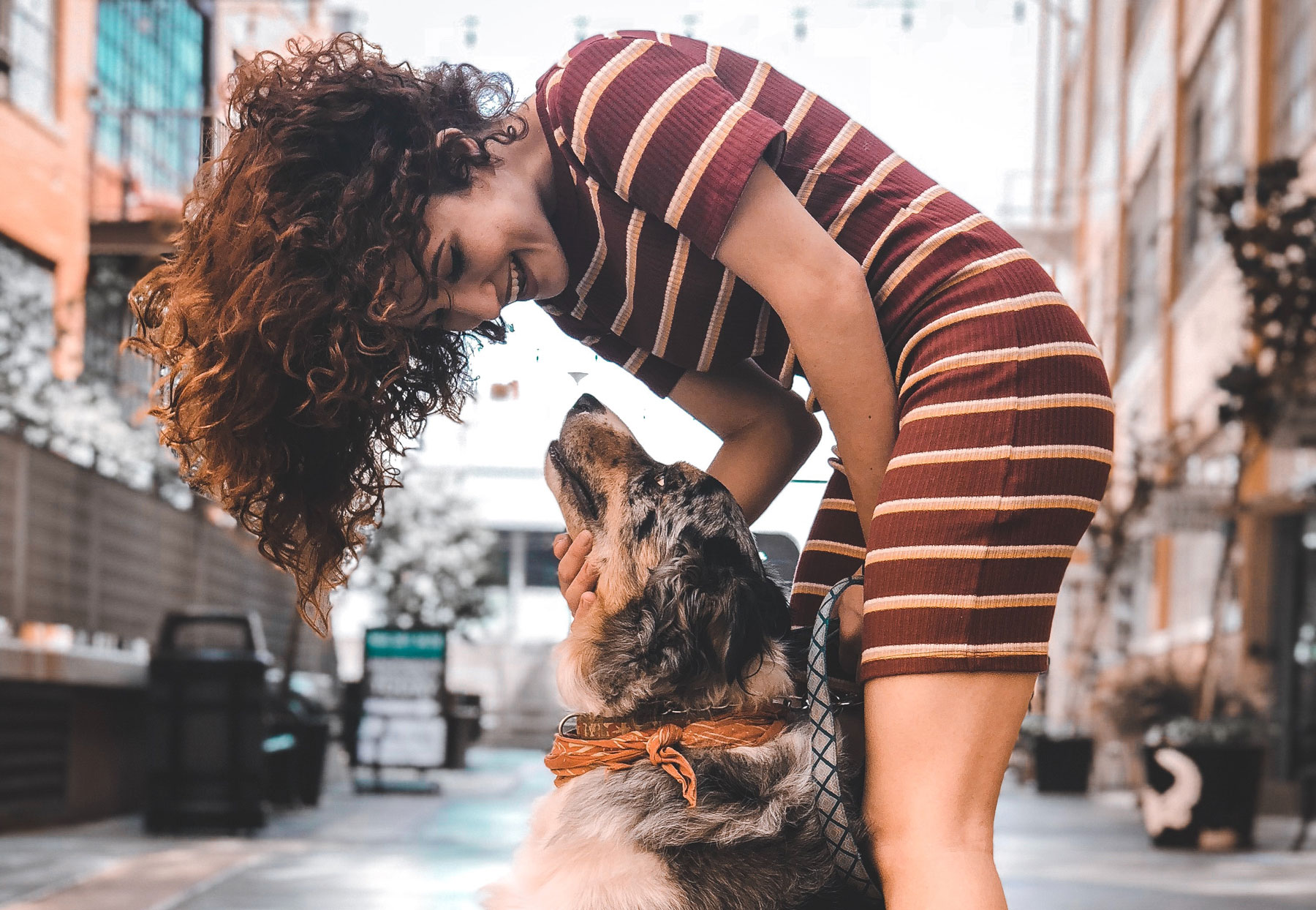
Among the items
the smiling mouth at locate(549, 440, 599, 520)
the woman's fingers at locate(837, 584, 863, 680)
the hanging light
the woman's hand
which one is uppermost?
the hanging light

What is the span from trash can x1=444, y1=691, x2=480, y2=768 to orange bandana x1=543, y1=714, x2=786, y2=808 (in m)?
10.2

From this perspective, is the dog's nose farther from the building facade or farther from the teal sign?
the teal sign

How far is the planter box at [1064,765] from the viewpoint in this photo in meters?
13.3

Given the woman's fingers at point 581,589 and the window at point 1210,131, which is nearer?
the woman's fingers at point 581,589

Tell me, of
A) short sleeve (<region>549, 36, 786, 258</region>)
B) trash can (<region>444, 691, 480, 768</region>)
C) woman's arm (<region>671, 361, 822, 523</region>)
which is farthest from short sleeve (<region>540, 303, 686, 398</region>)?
trash can (<region>444, 691, 480, 768</region>)

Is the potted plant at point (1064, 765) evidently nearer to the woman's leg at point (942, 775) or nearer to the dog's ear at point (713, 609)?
the dog's ear at point (713, 609)

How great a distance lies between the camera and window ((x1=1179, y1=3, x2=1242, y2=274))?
1240cm

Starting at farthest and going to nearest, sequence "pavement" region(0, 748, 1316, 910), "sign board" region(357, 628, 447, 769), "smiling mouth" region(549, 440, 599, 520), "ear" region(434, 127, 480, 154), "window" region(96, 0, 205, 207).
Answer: "window" region(96, 0, 205, 207) < "sign board" region(357, 628, 447, 769) < "pavement" region(0, 748, 1316, 910) < "smiling mouth" region(549, 440, 599, 520) < "ear" region(434, 127, 480, 154)

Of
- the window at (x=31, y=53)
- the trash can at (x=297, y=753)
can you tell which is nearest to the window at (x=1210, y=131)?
the trash can at (x=297, y=753)

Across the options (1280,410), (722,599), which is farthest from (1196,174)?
(722,599)

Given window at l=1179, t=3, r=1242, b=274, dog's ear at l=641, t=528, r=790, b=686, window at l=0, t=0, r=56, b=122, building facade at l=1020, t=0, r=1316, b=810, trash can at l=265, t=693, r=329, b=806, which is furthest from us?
window at l=1179, t=3, r=1242, b=274

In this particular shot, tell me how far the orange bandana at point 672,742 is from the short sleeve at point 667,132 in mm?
687

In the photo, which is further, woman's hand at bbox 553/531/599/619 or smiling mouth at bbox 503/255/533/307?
woman's hand at bbox 553/531/599/619

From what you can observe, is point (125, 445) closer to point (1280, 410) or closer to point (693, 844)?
point (1280, 410)
